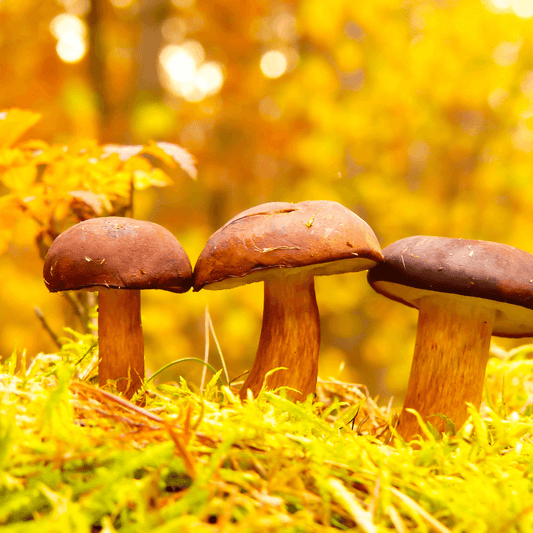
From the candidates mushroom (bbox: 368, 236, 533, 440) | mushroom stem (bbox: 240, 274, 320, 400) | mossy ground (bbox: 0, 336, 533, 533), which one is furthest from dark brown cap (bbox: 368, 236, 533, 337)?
mossy ground (bbox: 0, 336, 533, 533)

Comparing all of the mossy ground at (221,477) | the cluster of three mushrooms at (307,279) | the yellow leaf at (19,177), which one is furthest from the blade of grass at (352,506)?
the yellow leaf at (19,177)

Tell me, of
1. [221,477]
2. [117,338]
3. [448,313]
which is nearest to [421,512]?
[221,477]

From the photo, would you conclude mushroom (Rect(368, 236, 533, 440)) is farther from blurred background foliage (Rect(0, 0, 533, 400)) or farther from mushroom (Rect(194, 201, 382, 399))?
blurred background foliage (Rect(0, 0, 533, 400))

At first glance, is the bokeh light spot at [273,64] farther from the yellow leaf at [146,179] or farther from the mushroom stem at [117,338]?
the mushroom stem at [117,338]

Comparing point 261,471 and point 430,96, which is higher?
point 430,96

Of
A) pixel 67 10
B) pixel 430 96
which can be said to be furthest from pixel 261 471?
pixel 67 10

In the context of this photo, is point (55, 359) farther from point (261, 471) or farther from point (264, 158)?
point (264, 158)

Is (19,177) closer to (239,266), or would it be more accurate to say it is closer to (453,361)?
(239,266)

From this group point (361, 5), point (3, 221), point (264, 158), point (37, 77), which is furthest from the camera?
point (264, 158)
